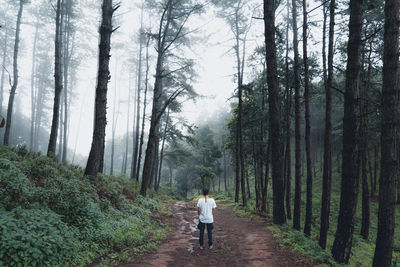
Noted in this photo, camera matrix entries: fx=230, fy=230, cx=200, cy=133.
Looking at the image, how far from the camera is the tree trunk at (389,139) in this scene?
554 centimetres

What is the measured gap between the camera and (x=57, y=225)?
16.9 ft

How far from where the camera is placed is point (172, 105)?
18984mm

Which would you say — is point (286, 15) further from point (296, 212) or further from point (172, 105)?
point (296, 212)

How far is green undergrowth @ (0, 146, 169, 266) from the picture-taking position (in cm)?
406

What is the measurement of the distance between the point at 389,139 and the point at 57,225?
8.02 m

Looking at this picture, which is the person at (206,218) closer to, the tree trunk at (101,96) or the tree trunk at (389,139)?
the tree trunk at (389,139)

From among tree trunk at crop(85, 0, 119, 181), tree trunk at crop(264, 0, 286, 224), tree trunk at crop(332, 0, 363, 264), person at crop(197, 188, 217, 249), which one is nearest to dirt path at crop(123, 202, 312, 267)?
person at crop(197, 188, 217, 249)

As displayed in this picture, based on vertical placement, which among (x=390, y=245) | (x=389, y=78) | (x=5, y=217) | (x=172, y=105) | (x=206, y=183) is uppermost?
(x=172, y=105)

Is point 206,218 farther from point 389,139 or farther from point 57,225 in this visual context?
point 389,139

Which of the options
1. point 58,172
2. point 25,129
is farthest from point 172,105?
point 25,129

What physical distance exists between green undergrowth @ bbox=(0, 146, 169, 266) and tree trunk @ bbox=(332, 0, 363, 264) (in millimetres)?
5194

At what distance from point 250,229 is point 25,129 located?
53.6 metres

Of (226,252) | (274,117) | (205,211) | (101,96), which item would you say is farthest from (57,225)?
(274,117)

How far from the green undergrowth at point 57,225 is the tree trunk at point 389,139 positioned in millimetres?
6045
